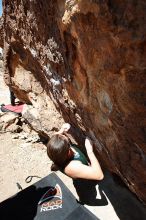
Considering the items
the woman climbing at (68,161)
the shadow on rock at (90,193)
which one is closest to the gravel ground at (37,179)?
the shadow on rock at (90,193)

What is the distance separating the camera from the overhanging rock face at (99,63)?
1.54 meters

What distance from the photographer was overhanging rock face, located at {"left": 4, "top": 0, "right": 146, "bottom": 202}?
1540 mm

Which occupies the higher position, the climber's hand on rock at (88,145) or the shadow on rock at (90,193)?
the climber's hand on rock at (88,145)

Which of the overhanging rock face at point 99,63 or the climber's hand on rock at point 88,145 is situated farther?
the climber's hand on rock at point 88,145

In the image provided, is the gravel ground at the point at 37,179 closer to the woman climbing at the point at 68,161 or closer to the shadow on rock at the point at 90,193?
the shadow on rock at the point at 90,193

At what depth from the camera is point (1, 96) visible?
10.4m

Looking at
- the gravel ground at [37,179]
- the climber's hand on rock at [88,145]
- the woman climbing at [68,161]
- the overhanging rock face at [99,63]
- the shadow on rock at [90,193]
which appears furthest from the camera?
the shadow on rock at [90,193]

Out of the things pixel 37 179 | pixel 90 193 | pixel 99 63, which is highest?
pixel 99 63

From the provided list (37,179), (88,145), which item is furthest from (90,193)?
(37,179)

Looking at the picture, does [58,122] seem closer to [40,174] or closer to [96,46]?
[40,174]

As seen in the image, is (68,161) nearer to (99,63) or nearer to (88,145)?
(88,145)

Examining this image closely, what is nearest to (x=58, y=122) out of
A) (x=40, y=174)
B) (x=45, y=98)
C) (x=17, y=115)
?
(x=45, y=98)

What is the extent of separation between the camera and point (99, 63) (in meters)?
1.88

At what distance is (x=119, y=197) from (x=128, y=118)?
210cm
